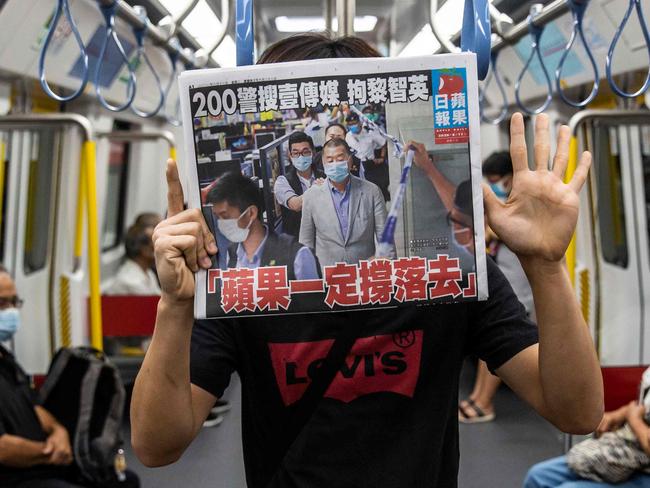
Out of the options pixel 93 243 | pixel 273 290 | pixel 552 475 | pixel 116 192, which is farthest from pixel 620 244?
pixel 116 192

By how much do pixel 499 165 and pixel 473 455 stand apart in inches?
73.0

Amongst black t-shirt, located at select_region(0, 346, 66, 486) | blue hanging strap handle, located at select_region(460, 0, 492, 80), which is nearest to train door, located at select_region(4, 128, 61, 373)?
black t-shirt, located at select_region(0, 346, 66, 486)

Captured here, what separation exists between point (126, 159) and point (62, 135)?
3.19m

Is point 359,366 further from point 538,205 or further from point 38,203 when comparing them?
point 38,203

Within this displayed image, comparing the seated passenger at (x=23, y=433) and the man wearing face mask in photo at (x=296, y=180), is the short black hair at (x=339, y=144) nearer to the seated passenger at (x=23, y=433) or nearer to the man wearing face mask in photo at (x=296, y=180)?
the man wearing face mask in photo at (x=296, y=180)

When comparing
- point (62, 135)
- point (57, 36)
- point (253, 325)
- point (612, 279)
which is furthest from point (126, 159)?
point (253, 325)

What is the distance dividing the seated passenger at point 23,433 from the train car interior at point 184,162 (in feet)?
1.38

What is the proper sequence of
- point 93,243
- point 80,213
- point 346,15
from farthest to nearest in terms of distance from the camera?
1. point 80,213
2. point 93,243
3. point 346,15

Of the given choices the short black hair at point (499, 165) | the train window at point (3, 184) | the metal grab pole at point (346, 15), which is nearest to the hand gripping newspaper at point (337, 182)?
the metal grab pole at point (346, 15)

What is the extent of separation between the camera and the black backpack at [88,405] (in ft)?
10.7

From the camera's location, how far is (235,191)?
3.31 ft

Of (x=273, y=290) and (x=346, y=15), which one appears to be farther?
(x=346, y=15)

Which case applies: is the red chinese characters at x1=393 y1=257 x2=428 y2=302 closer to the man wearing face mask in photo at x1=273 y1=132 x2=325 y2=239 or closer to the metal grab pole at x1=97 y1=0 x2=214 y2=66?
the man wearing face mask in photo at x1=273 y1=132 x2=325 y2=239

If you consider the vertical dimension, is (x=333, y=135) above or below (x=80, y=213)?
below
